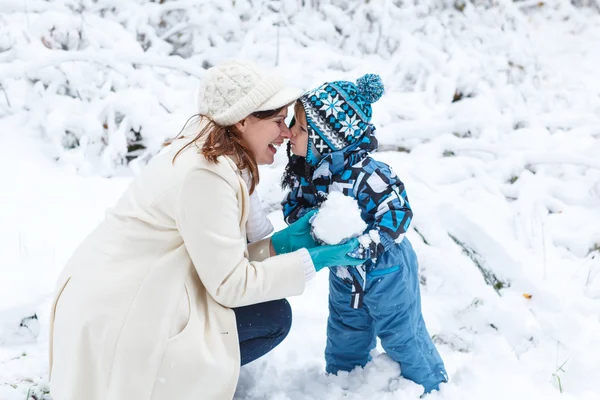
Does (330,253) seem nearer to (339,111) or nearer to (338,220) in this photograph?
(338,220)

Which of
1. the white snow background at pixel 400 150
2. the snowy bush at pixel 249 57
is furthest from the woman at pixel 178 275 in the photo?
the snowy bush at pixel 249 57

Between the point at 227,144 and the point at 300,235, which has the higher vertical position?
the point at 227,144

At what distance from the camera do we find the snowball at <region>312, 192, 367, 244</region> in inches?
64.1

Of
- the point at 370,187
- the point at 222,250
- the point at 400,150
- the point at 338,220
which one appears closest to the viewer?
the point at 222,250

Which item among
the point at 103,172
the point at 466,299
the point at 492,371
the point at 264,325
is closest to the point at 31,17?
the point at 103,172

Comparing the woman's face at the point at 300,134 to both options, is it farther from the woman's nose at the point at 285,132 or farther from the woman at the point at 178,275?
the woman at the point at 178,275

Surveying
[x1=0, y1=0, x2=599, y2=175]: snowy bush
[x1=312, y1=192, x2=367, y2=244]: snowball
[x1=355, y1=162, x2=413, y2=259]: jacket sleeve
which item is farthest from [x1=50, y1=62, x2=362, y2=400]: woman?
[x1=0, y1=0, x2=599, y2=175]: snowy bush

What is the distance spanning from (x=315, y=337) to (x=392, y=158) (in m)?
1.54

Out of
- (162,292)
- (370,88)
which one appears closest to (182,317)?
(162,292)

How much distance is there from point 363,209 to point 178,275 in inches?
25.2

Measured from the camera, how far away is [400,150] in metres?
3.64

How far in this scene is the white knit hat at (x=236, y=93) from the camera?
59.8 inches

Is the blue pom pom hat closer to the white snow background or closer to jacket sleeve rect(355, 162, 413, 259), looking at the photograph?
jacket sleeve rect(355, 162, 413, 259)

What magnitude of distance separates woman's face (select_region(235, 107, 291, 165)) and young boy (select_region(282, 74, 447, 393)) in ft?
0.45
